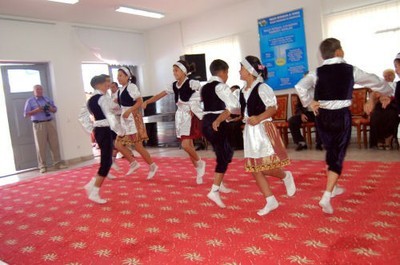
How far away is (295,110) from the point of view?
21.8 feet

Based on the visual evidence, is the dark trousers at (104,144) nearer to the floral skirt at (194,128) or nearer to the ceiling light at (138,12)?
the floral skirt at (194,128)

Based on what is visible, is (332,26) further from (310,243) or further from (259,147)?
(310,243)

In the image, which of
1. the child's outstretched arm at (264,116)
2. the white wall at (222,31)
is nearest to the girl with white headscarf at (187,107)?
the child's outstretched arm at (264,116)

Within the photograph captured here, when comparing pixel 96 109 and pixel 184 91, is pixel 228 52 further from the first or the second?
pixel 96 109

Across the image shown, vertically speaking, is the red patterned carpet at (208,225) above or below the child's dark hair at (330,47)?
below

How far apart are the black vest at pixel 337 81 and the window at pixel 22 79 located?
634cm

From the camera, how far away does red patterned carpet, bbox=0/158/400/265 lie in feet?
7.22

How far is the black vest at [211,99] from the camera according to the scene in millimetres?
3301

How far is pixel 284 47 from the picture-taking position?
23.6 feet

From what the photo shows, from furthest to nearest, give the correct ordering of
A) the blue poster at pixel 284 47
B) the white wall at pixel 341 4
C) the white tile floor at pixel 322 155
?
1. the blue poster at pixel 284 47
2. the white wall at pixel 341 4
3. the white tile floor at pixel 322 155

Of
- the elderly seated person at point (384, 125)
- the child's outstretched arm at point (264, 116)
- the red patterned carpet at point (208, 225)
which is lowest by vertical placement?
the red patterned carpet at point (208, 225)

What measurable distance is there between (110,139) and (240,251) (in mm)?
2040

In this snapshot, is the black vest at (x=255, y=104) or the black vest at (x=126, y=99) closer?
the black vest at (x=255, y=104)

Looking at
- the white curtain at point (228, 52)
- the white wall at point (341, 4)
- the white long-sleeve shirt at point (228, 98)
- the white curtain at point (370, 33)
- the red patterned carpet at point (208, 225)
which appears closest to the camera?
the red patterned carpet at point (208, 225)
